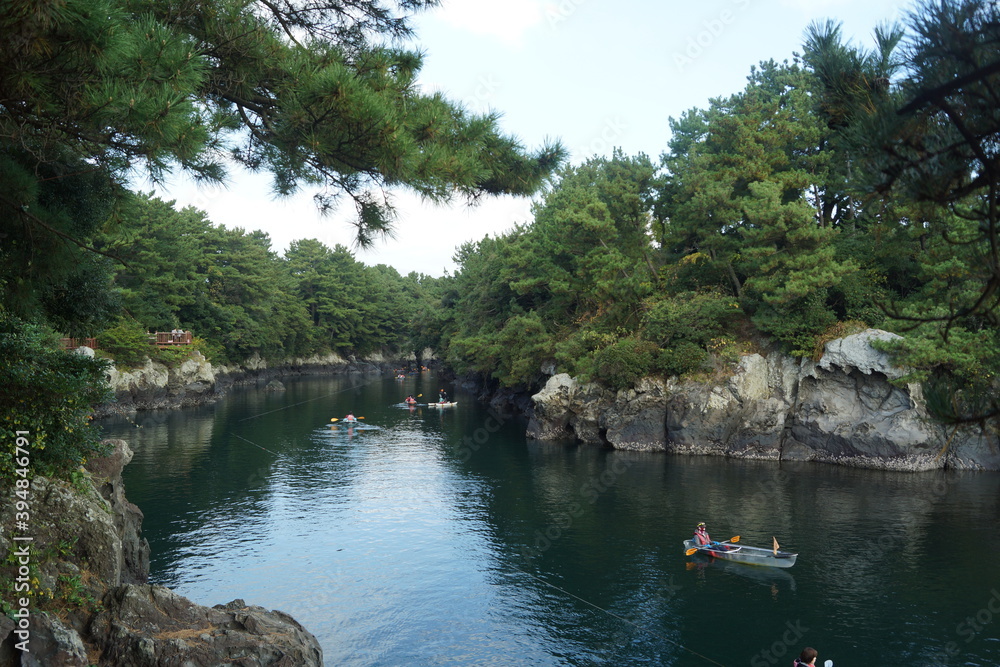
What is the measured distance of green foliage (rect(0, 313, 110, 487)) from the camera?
9.99m

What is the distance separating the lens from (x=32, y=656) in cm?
813

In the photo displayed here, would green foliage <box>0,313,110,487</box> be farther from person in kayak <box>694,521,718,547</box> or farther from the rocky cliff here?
the rocky cliff

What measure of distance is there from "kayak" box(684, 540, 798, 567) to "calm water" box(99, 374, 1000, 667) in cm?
34

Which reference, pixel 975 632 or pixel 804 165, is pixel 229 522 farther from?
pixel 804 165

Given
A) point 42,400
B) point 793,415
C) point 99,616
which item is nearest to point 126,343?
point 42,400

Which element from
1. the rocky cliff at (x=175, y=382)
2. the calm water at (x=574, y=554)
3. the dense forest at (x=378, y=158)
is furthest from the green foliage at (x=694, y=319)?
the rocky cliff at (x=175, y=382)

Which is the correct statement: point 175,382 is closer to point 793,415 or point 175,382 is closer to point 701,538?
point 793,415

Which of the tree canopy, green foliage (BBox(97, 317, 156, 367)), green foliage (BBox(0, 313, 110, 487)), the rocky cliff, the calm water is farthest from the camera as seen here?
the rocky cliff

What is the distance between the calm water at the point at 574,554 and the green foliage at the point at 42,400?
649 centimetres

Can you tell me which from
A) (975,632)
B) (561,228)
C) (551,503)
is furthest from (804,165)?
(975,632)

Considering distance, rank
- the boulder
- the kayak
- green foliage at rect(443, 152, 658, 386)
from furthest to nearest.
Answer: green foliage at rect(443, 152, 658, 386) < the kayak < the boulder

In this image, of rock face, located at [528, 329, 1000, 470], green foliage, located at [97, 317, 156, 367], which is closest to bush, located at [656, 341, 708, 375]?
rock face, located at [528, 329, 1000, 470]

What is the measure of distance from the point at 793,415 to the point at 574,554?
55.4 ft

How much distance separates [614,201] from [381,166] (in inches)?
1250
